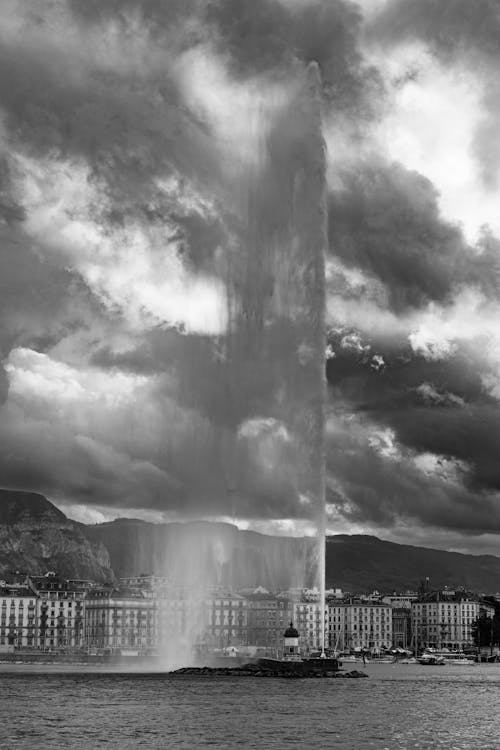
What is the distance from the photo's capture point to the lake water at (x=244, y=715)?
2274 inches

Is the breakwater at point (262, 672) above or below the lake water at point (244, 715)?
below

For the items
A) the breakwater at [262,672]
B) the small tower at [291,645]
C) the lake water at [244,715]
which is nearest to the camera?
the lake water at [244,715]

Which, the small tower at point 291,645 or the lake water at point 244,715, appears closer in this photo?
the lake water at point 244,715

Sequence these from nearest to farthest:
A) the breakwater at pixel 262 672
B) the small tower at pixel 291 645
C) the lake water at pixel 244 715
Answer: the lake water at pixel 244 715 < the breakwater at pixel 262 672 < the small tower at pixel 291 645

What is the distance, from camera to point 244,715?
71.1 metres

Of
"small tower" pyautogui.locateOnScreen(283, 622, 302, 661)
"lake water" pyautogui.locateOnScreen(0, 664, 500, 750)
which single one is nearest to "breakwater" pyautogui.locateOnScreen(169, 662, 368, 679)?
"small tower" pyautogui.locateOnScreen(283, 622, 302, 661)

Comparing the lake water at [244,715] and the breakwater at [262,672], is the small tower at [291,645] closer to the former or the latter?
the breakwater at [262,672]

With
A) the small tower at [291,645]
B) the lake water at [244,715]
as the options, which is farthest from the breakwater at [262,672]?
the lake water at [244,715]

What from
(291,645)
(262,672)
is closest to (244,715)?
(262,672)

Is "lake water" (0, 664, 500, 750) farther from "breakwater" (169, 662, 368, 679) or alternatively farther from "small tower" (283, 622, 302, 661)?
"small tower" (283, 622, 302, 661)

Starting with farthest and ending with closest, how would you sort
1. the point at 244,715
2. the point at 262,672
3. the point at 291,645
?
1. the point at 291,645
2. the point at 262,672
3. the point at 244,715

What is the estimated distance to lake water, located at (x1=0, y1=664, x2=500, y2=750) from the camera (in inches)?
2274

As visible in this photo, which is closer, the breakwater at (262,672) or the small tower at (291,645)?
the breakwater at (262,672)

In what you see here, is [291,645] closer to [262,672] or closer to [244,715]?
[262,672]
